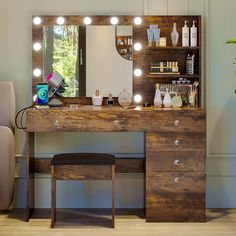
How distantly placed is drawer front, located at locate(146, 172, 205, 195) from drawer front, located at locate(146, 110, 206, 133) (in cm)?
34

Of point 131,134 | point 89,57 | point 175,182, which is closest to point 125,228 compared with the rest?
point 175,182

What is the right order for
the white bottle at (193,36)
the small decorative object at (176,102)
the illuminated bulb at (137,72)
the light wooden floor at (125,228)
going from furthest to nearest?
the illuminated bulb at (137,72)
the white bottle at (193,36)
the small decorative object at (176,102)
the light wooden floor at (125,228)

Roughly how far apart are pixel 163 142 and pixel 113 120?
42cm

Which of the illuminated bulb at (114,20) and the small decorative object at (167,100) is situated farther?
the illuminated bulb at (114,20)

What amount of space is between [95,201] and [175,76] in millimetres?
1275

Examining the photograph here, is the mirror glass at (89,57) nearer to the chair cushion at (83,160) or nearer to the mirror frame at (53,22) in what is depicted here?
the mirror frame at (53,22)

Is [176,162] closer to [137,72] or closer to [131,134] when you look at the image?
[131,134]

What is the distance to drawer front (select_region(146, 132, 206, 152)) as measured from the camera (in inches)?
143

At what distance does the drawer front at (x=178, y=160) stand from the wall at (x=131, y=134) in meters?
0.48

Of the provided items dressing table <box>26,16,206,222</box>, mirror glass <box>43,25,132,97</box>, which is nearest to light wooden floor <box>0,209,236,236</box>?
dressing table <box>26,16,206,222</box>

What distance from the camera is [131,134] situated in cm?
412

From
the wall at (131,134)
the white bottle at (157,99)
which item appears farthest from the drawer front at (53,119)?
the white bottle at (157,99)

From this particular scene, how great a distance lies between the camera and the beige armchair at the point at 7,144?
373 centimetres

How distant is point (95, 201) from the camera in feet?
13.6
